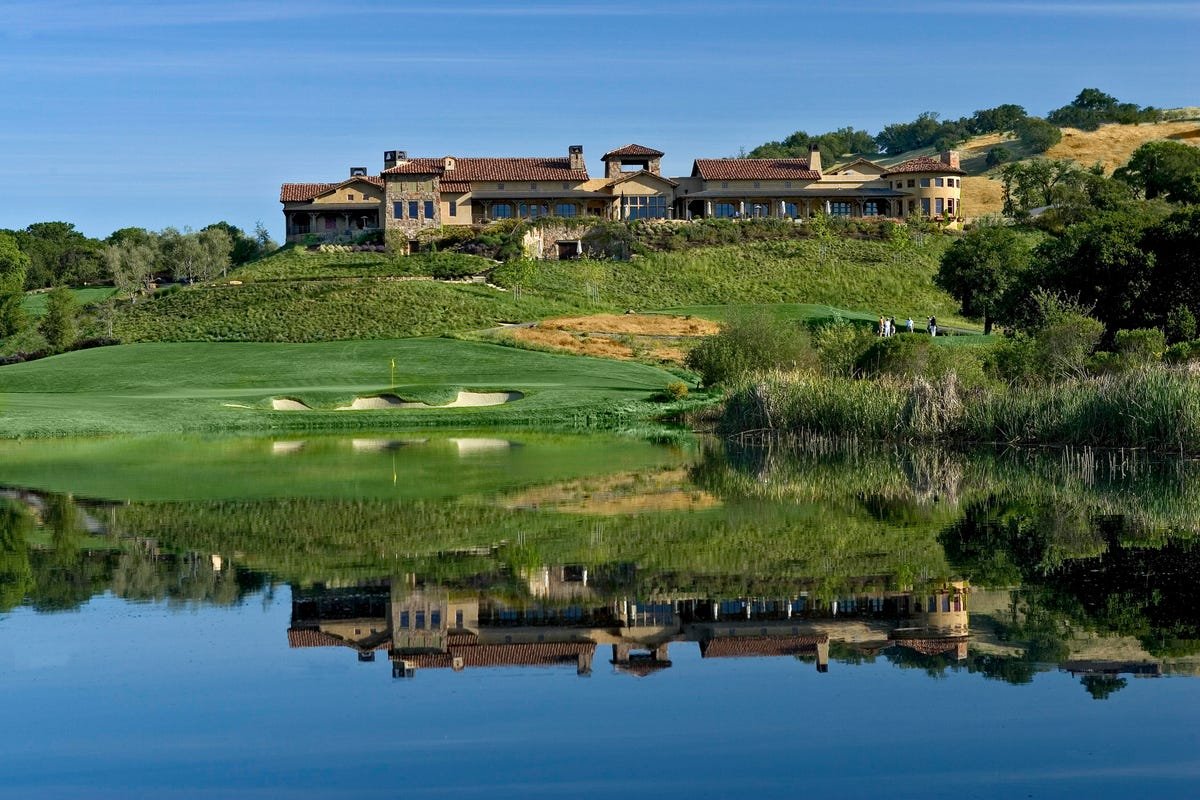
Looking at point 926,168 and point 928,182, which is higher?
point 926,168

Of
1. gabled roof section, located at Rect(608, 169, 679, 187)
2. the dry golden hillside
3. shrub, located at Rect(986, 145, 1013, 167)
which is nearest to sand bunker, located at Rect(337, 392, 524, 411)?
gabled roof section, located at Rect(608, 169, 679, 187)

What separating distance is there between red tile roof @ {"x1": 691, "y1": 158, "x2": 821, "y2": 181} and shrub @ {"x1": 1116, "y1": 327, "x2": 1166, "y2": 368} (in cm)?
6137

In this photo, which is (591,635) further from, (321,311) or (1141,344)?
(321,311)

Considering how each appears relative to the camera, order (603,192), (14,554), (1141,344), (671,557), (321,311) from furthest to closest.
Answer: (603,192) → (321,311) → (1141,344) → (14,554) → (671,557)

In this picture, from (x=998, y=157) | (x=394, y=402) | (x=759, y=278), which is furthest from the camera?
(x=998, y=157)

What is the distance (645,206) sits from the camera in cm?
11044

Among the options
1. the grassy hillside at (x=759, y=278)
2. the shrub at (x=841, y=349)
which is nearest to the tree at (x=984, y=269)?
the grassy hillside at (x=759, y=278)

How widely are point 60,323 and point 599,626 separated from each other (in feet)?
206

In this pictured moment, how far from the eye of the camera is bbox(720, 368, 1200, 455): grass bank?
32625mm

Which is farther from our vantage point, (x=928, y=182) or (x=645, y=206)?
(x=928, y=182)

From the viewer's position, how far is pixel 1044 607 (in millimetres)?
16719

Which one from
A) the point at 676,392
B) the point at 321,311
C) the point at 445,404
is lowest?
the point at 445,404

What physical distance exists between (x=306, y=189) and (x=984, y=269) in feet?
165

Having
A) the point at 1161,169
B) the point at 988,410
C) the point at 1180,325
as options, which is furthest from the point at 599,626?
the point at 1161,169
